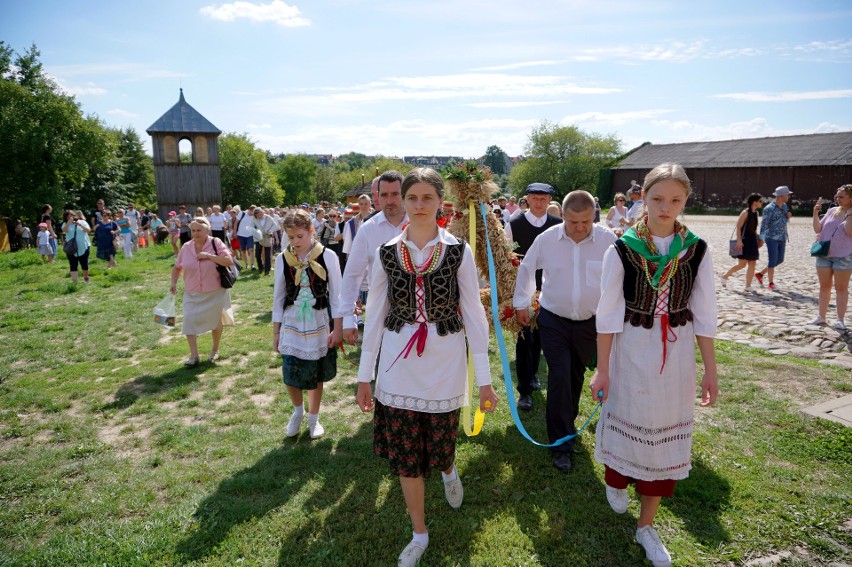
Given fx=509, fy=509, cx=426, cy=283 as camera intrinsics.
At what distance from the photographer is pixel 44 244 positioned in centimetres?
1761

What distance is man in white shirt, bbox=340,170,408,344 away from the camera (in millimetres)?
4293

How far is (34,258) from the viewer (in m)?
18.1

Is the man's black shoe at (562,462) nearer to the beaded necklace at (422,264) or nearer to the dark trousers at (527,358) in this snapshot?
the dark trousers at (527,358)

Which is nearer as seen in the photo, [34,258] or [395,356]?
[395,356]

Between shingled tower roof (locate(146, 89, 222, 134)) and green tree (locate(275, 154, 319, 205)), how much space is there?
5098 cm

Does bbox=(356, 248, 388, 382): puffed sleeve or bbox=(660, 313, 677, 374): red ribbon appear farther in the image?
bbox=(356, 248, 388, 382): puffed sleeve

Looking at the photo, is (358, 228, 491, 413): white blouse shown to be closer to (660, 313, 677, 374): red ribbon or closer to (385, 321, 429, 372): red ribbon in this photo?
(385, 321, 429, 372): red ribbon

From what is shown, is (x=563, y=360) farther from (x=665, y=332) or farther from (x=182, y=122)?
(x=182, y=122)

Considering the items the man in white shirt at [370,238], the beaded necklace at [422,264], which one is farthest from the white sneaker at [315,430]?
the beaded necklace at [422,264]

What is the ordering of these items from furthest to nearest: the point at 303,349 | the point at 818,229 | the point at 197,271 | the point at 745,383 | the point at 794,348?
1. the point at 818,229
2. the point at 794,348
3. the point at 197,271
4. the point at 745,383
5. the point at 303,349

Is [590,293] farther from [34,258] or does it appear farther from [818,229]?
[34,258]

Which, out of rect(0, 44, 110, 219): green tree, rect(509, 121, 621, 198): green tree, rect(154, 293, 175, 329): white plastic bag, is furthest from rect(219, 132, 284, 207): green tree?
rect(154, 293, 175, 329): white plastic bag

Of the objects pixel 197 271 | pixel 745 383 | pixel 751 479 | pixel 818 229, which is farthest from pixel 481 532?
pixel 818 229

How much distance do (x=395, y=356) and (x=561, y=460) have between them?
2.09 m
